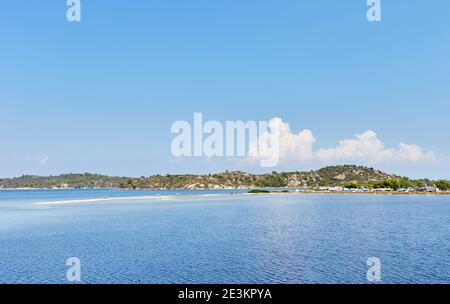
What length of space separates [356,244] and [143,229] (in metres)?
52.5

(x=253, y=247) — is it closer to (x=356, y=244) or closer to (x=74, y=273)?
(x=356, y=244)

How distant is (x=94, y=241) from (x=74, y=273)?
3025cm

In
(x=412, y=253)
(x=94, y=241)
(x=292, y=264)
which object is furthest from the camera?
(x=94, y=241)

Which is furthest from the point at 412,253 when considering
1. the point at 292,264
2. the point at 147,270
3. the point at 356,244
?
the point at 147,270

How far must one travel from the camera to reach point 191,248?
223 ft

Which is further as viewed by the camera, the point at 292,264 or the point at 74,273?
the point at 292,264
